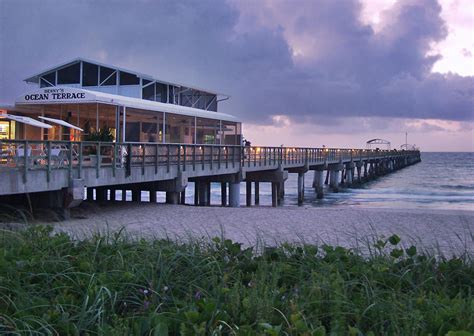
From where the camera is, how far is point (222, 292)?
3.85 meters

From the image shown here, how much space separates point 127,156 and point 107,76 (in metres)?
10.4

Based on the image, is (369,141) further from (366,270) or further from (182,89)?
(366,270)

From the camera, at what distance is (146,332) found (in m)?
3.25

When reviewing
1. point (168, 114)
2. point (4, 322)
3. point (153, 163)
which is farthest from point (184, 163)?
point (4, 322)

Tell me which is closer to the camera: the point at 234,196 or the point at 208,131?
the point at 234,196

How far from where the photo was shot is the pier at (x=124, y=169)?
13322mm

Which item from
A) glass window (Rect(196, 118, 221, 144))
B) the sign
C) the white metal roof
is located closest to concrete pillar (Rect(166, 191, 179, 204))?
the white metal roof

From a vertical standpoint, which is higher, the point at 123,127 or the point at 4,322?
the point at 123,127

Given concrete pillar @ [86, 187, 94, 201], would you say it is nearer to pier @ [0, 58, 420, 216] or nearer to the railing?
pier @ [0, 58, 420, 216]

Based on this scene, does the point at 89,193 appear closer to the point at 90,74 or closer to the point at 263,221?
the point at 90,74

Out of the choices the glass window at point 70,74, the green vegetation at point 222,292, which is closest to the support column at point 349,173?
the glass window at point 70,74

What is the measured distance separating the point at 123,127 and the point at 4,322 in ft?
58.3

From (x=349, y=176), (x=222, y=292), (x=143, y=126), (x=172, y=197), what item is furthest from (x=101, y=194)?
(x=349, y=176)

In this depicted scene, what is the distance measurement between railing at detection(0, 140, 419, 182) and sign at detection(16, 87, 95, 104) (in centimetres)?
187
